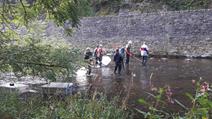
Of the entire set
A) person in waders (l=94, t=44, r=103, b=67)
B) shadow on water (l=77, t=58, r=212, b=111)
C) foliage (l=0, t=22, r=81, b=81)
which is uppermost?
foliage (l=0, t=22, r=81, b=81)

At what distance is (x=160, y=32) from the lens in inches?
1302

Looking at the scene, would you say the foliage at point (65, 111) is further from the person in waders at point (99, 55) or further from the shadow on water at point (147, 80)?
the person in waders at point (99, 55)

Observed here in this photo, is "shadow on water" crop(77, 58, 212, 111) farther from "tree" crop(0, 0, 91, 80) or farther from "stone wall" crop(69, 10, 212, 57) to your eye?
"tree" crop(0, 0, 91, 80)

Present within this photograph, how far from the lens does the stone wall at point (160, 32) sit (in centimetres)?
3125

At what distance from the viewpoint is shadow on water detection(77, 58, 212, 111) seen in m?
15.4

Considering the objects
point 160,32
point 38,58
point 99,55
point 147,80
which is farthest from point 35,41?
point 160,32

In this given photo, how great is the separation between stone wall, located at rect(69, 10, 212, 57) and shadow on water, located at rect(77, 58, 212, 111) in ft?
12.4

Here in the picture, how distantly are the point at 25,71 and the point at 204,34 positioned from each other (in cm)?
2436

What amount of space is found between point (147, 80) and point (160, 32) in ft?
45.9

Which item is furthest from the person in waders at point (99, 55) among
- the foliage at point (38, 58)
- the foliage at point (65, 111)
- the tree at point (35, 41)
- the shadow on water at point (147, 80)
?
the foliage at point (38, 58)

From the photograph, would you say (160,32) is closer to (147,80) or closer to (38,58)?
(147,80)

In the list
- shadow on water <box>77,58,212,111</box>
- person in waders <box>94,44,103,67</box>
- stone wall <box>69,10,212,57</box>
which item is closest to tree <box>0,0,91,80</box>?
shadow on water <box>77,58,212,111</box>

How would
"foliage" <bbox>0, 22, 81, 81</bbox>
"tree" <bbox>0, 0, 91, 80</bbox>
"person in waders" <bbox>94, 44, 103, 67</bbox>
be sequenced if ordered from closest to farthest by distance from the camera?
"foliage" <bbox>0, 22, 81, 81</bbox> < "tree" <bbox>0, 0, 91, 80</bbox> < "person in waders" <bbox>94, 44, 103, 67</bbox>

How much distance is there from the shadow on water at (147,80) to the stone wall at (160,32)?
379 cm
